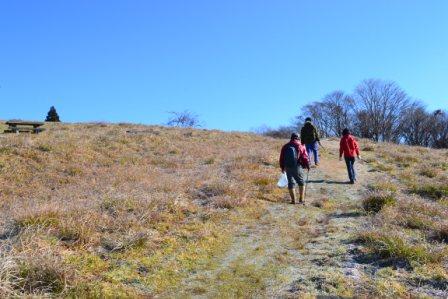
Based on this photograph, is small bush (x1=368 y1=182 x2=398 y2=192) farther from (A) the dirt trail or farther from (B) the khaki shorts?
(B) the khaki shorts

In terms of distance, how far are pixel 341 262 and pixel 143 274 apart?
318 centimetres

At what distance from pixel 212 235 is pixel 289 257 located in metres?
1.66

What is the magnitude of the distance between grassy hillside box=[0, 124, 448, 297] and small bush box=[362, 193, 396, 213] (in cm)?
3

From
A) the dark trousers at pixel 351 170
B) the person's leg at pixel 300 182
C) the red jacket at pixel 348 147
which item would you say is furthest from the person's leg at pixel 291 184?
the red jacket at pixel 348 147

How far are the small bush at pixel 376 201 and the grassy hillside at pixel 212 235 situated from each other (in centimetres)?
3

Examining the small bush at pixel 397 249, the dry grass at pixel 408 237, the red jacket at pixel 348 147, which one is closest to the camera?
the dry grass at pixel 408 237

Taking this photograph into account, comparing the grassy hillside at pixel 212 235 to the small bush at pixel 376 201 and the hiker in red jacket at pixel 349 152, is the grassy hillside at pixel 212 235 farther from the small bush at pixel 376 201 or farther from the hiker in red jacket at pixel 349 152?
the hiker in red jacket at pixel 349 152

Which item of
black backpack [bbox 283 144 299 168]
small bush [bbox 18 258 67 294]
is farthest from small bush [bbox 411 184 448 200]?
small bush [bbox 18 258 67 294]

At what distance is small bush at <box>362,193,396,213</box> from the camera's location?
11.2 m

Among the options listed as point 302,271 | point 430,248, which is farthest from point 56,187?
point 430,248

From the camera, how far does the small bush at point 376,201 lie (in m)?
11.2

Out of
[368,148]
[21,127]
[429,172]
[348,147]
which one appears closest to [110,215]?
[348,147]

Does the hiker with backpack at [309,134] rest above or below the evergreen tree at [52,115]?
below

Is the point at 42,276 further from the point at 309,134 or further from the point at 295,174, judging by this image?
the point at 309,134
